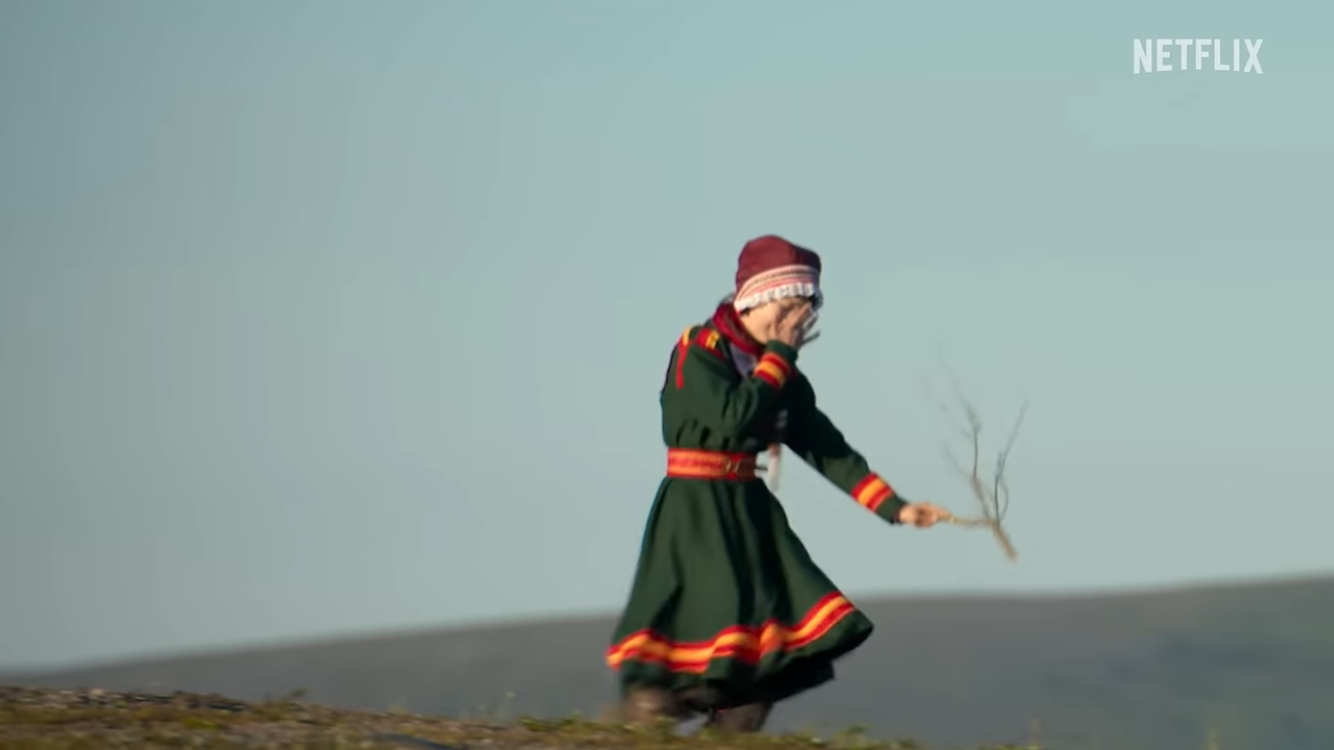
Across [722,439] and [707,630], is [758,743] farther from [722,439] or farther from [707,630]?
[722,439]

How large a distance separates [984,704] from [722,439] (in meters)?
9.94

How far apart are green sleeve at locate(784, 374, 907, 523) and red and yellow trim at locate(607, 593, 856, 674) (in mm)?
624

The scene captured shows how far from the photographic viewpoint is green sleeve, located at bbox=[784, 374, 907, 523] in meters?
10.3

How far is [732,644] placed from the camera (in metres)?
9.73

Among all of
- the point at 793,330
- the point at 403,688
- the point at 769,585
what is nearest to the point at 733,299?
the point at 793,330

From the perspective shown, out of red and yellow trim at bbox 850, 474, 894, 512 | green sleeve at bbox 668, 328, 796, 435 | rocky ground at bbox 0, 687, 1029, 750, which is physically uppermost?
green sleeve at bbox 668, 328, 796, 435

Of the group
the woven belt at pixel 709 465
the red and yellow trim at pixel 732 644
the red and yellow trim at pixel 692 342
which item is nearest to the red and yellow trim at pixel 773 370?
the red and yellow trim at pixel 692 342

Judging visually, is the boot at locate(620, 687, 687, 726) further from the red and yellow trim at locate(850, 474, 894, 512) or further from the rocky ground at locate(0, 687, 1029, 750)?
the red and yellow trim at locate(850, 474, 894, 512)

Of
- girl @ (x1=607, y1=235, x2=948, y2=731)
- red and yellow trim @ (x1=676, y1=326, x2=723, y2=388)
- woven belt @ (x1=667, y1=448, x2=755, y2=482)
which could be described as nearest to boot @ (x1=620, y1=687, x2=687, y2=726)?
girl @ (x1=607, y1=235, x2=948, y2=731)

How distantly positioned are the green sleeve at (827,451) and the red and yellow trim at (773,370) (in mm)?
461

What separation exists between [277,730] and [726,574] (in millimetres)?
2026

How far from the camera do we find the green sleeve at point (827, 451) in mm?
10328

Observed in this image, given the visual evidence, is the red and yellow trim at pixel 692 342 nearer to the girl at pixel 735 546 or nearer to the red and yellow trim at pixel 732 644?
the girl at pixel 735 546

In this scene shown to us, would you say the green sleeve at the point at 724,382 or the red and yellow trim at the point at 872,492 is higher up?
the green sleeve at the point at 724,382
